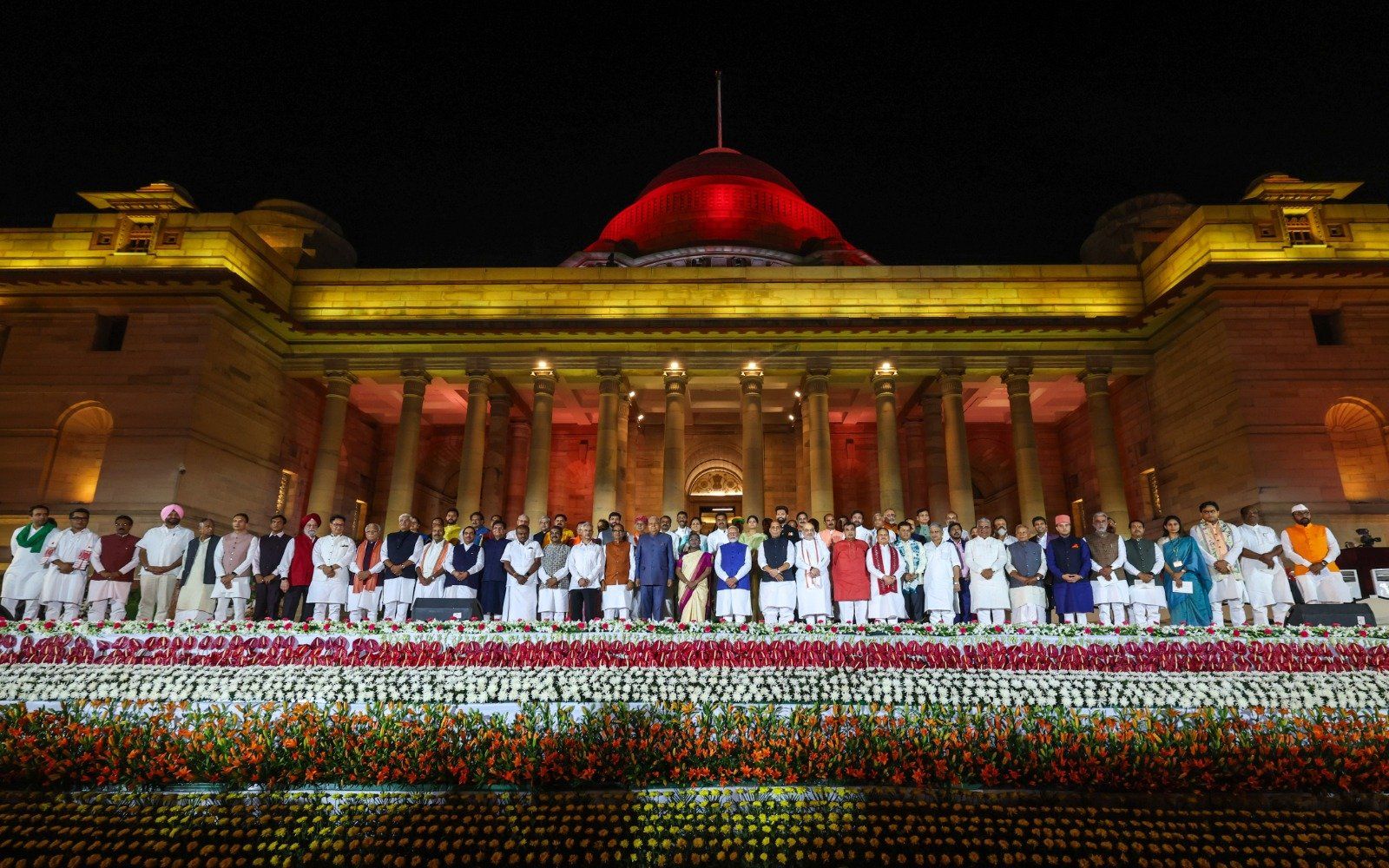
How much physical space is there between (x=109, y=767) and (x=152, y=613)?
Result: 9.34 metres

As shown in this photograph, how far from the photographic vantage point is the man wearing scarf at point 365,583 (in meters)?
14.7

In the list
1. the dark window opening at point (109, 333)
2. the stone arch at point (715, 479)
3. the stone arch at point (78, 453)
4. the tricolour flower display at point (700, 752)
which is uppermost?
the dark window opening at point (109, 333)

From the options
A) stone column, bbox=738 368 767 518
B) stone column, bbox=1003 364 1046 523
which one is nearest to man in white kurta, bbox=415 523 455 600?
stone column, bbox=738 368 767 518

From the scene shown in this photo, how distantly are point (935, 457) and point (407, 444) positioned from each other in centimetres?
2036

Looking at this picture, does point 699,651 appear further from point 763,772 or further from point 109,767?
point 109,767

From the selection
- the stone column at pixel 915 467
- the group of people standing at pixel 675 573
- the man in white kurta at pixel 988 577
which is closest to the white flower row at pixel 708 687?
the group of people standing at pixel 675 573

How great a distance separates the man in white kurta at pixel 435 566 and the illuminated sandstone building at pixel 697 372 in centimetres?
1239

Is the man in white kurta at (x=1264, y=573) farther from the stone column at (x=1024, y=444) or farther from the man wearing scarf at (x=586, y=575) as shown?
the man wearing scarf at (x=586, y=575)

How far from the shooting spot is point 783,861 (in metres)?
5.78

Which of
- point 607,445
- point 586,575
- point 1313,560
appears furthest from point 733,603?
point 607,445

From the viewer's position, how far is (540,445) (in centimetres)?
2809

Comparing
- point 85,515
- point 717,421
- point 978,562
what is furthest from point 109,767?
point 717,421

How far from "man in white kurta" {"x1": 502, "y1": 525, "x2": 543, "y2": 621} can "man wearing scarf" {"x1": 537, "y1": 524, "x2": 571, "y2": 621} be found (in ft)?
0.44

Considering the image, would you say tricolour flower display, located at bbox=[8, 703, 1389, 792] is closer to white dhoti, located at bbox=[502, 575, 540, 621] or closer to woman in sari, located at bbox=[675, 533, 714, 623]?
white dhoti, located at bbox=[502, 575, 540, 621]
